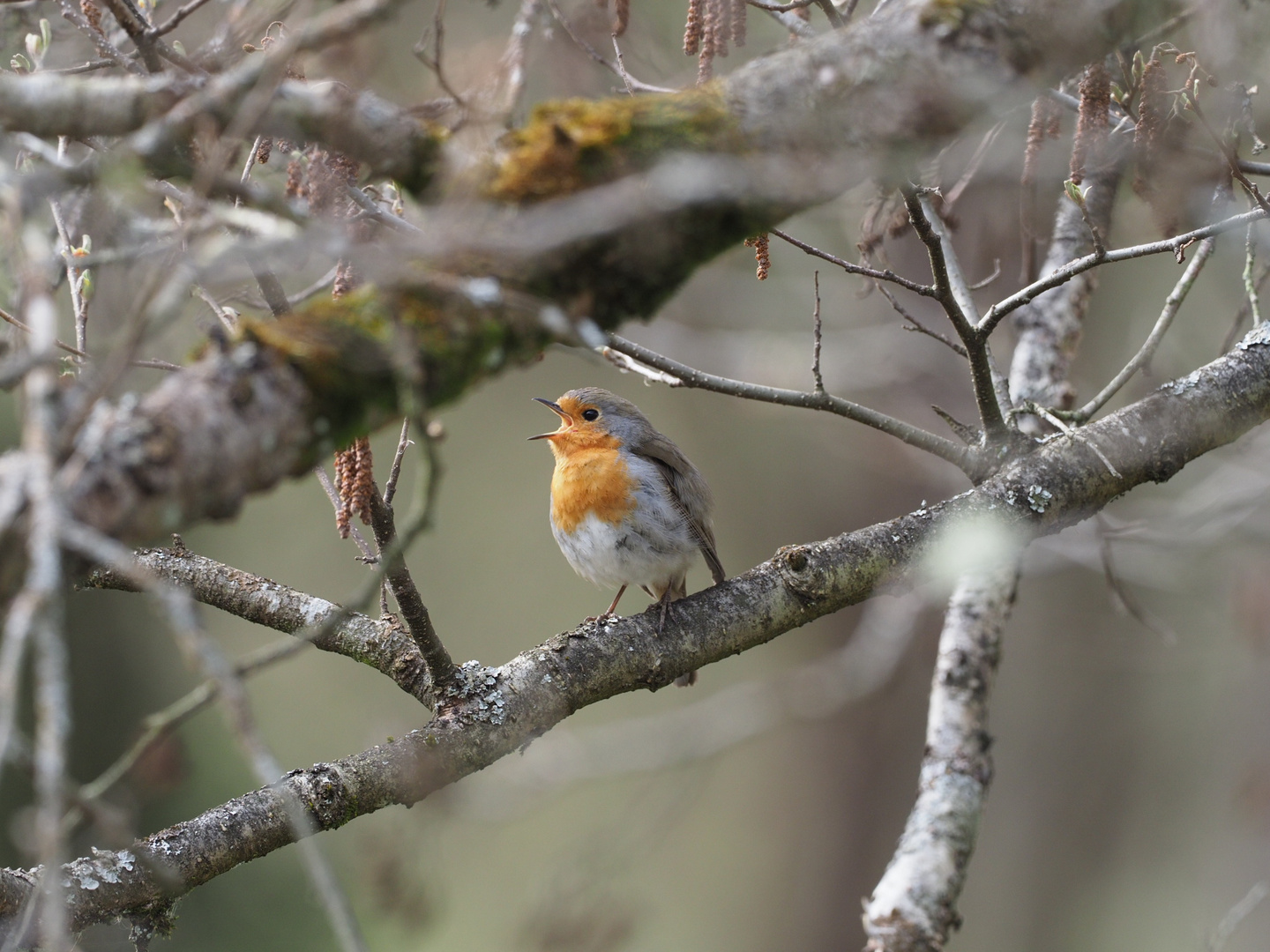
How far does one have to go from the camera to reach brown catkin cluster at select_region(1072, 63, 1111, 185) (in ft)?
7.90

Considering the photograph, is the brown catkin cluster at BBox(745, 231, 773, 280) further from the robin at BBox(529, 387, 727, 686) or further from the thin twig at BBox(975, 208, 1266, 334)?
the robin at BBox(529, 387, 727, 686)

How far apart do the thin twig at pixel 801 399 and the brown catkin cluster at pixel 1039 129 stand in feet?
2.58

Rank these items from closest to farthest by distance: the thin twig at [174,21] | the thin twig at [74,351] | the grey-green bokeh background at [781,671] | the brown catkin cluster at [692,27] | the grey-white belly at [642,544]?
the thin twig at [174,21], the thin twig at [74,351], the brown catkin cluster at [692,27], the grey-white belly at [642,544], the grey-green bokeh background at [781,671]

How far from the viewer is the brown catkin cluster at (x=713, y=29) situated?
7.75 ft

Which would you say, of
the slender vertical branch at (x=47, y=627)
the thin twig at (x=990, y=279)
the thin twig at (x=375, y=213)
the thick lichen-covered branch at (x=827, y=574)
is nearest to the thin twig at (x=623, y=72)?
the thin twig at (x=375, y=213)

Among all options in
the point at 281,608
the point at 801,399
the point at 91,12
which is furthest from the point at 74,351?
the point at 801,399

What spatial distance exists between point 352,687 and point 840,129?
8.95 meters

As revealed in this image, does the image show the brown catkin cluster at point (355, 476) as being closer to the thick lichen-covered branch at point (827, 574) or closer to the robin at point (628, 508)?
the thick lichen-covered branch at point (827, 574)

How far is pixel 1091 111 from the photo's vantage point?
2445 millimetres

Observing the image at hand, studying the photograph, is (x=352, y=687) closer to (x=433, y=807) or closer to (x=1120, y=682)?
(x=433, y=807)

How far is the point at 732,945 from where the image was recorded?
31.4 ft

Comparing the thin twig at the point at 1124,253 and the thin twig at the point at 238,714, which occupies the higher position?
the thin twig at the point at 1124,253

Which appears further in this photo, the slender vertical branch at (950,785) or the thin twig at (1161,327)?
the thin twig at (1161,327)

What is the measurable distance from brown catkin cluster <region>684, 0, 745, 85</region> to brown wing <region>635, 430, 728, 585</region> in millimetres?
2004
